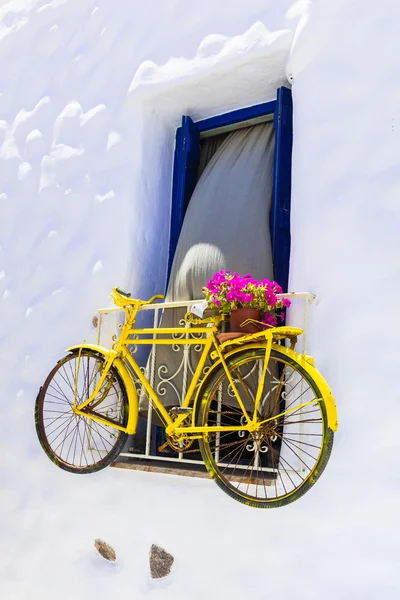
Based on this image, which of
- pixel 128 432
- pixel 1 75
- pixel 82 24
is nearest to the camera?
pixel 128 432

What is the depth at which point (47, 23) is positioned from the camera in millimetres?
4863

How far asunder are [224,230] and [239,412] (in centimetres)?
117

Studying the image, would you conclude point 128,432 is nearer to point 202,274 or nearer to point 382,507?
point 202,274

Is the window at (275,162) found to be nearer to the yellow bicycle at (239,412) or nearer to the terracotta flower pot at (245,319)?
the yellow bicycle at (239,412)

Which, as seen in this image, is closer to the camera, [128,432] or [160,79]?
[128,432]

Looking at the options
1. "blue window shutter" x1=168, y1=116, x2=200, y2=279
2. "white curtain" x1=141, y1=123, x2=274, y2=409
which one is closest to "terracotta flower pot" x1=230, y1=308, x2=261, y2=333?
"white curtain" x1=141, y1=123, x2=274, y2=409

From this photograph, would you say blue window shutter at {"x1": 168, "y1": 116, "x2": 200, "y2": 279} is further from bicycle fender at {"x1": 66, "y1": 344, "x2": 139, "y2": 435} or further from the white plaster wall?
bicycle fender at {"x1": 66, "y1": 344, "x2": 139, "y2": 435}

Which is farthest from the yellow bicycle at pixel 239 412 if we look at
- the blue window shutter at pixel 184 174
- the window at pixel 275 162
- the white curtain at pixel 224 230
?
the blue window shutter at pixel 184 174

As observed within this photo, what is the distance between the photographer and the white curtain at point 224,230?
3.72m

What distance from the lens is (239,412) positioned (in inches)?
122

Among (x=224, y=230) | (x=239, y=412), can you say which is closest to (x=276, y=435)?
(x=239, y=412)

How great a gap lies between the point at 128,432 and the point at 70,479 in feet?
2.56

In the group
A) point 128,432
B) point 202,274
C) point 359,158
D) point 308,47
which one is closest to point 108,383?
point 128,432

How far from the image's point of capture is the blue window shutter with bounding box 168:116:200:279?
13.9 feet
